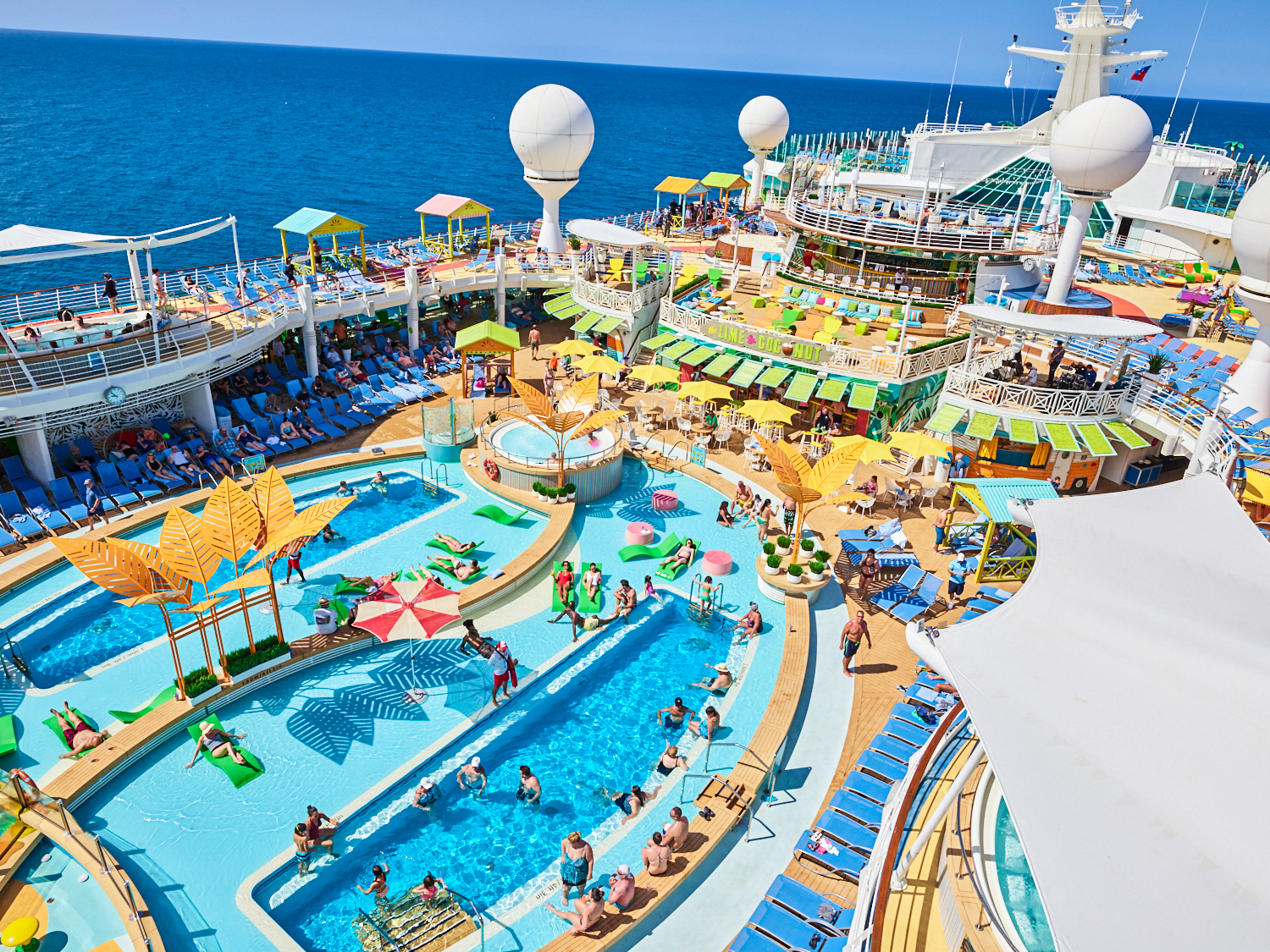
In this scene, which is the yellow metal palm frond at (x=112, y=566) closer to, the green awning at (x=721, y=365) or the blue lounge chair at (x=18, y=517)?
the blue lounge chair at (x=18, y=517)

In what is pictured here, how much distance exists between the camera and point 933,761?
11023 mm

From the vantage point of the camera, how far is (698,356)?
27.0 m

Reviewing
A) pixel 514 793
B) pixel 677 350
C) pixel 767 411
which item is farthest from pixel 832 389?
pixel 514 793

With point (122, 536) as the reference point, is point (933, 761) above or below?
above

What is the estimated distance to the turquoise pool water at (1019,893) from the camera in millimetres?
7934

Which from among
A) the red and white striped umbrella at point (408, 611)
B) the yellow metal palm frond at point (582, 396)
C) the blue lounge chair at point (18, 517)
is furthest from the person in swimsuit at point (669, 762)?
the blue lounge chair at point (18, 517)

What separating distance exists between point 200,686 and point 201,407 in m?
11.3

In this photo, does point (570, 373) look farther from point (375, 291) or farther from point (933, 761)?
point (933, 761)

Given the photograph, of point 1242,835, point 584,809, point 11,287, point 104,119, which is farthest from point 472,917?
point 104,119

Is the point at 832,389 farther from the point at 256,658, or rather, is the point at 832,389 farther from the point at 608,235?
the point at 256,658

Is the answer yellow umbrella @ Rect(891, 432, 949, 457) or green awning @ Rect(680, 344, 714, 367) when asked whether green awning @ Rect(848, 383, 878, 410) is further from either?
green awning @ Rect(680, 344, 714, 367)

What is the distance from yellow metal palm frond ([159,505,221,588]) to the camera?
14.1m

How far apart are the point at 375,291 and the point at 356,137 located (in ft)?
312

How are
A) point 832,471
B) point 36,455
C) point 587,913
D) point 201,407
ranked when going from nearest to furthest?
point 587,913
point 832,471
point 36,455
point 201,407
